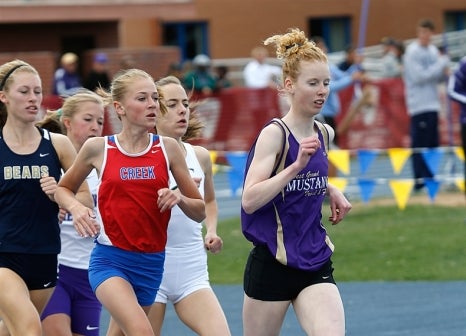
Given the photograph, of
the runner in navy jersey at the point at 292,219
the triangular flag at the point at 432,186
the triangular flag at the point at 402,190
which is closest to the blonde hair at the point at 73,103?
the runner in navy jersey at the point at 292,219

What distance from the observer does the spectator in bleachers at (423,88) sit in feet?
57.7

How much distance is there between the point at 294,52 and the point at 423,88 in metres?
11.3

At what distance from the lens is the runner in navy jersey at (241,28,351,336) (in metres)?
6.52

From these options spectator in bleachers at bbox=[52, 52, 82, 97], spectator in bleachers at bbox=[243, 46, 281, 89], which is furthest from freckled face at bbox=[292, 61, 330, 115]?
spectator in bleachers at bbox=[243, 46, 281, 89]

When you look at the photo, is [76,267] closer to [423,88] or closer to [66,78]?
[423,88]

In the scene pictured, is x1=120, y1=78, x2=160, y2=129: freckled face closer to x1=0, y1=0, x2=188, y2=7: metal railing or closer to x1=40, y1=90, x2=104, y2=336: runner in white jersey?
x1=40, y1=90, x2=104, y2=336: runner in white jersey

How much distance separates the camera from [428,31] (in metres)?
17.5

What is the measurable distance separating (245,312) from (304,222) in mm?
586

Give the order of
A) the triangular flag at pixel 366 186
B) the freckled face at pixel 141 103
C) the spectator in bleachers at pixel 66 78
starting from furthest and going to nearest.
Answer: the spectator in bleachers at pixel 66 78
the triangular flag at pixel 366 186
the freckled face at pixel 141 103

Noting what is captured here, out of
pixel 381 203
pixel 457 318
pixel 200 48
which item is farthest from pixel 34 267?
pixel 200 48

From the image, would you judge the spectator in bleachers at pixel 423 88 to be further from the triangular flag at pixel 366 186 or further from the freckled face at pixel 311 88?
the freckled face at pixel 311 88

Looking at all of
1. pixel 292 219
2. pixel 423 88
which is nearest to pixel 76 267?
pixel 292 219

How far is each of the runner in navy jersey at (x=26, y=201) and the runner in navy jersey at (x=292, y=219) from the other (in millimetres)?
1223

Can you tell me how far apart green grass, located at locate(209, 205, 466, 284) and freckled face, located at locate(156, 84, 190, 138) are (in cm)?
499
